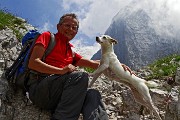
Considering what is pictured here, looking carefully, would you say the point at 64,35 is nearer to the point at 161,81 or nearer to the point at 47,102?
the point at 47,102

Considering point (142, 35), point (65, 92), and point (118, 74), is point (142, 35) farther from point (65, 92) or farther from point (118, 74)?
point (65, 92)

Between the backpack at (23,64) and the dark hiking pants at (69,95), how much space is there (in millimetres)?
290

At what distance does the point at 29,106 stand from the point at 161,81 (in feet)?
18.2

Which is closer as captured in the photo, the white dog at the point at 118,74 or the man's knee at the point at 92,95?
the man's knee at the point at 92,95

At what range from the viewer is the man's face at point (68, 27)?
7.59 m

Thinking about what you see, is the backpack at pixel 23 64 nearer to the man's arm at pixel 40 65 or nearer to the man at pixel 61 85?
the man at pixel 61 85

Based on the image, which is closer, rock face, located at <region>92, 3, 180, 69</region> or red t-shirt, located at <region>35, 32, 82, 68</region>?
red t-shirt, located at <region>35, 32, 82, 68</region>

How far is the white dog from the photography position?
8.59m

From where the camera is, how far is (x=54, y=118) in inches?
273

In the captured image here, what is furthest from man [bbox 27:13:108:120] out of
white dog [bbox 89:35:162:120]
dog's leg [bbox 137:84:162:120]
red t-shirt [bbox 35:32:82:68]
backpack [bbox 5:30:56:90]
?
dog's leg [bbox 137:84:162:120]

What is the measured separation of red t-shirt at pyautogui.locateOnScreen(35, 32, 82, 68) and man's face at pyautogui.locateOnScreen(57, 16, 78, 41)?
9 centimetres

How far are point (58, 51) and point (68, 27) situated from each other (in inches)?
22.5

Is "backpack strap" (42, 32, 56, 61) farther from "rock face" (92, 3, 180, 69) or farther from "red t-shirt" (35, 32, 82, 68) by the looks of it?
"rock face" (92, 3, 180, 69)

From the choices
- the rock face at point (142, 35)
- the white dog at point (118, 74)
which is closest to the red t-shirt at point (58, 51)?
the white dog at point (118, 74)
